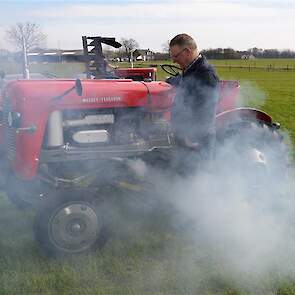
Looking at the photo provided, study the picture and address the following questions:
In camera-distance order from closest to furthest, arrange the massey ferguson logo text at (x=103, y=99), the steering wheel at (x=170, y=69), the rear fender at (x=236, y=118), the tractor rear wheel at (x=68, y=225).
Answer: the tractor rear wheel at (x=68, y=225) → the massey ferguson logo text at (x=103, y=99) → the rear fender at (x=236, y=118) → the steering wheel at (x=170, y=69)

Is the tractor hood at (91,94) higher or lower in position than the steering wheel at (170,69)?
lower

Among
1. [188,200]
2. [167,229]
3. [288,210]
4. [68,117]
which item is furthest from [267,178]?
[68,117]

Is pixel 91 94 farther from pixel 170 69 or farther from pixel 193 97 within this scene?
pixel 170 69

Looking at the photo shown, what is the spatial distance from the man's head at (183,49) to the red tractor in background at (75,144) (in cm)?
32

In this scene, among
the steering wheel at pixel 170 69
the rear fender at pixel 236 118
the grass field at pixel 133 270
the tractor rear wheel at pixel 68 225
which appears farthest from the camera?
the steering wheel at pixel 170 69

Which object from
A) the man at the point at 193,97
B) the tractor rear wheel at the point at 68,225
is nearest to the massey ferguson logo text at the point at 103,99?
the man at the point at 193,97

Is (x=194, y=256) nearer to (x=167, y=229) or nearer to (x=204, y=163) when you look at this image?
(x=167, y=229)

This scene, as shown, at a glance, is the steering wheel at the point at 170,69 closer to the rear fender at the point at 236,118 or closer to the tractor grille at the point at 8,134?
the rear fender at the point at 236,118

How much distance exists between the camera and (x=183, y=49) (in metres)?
3.54

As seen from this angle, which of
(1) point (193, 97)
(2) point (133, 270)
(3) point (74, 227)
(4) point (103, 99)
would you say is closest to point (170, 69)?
(1) point (193, 97)

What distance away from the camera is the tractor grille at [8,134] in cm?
350

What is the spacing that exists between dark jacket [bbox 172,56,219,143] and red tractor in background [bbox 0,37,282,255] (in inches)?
8.1

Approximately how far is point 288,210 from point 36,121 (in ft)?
8.15

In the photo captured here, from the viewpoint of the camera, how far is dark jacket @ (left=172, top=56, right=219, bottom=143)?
3.48 m
